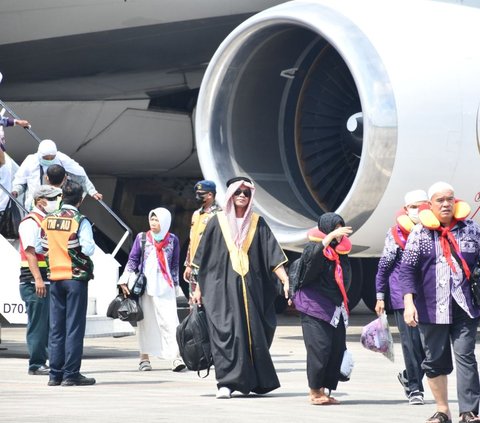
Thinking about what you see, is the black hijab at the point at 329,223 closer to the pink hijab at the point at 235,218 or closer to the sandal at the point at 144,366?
the pink hijab at the point at 235,218

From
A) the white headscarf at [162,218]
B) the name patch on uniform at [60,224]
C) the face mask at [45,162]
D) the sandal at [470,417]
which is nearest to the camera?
the sandal at [470,417]

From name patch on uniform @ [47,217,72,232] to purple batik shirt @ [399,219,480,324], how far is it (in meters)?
2.63

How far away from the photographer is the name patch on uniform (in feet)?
30.7

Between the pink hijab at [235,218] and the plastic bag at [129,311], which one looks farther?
the plastic bag at [129,311]

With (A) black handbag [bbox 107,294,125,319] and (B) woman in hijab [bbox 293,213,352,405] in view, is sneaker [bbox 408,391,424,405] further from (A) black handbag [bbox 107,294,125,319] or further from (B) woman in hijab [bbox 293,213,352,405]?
(A) black handbag [bbox 107,294,125,319]

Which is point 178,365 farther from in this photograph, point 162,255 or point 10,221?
point 10,221

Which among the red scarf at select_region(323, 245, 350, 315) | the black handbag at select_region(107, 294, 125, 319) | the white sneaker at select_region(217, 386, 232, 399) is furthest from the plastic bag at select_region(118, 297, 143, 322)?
the red scarf at select_region(323, 245, 350, 315)

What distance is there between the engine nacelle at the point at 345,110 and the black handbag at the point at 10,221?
59.0 inches

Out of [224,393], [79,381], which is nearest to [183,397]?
[224,393]

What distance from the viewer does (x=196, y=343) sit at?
8.67 meters

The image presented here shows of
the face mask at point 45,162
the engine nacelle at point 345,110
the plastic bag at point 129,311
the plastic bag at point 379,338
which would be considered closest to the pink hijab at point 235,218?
the plastic bag at point 379,338

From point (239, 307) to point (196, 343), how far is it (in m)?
0.36

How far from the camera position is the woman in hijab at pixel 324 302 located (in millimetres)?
8266

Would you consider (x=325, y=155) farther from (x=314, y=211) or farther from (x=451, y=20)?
(x=451, y=20)
